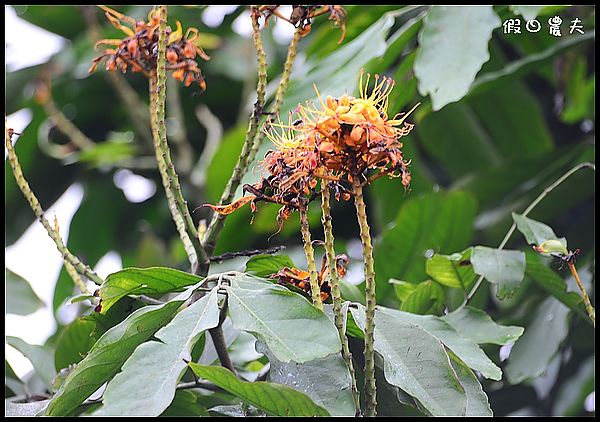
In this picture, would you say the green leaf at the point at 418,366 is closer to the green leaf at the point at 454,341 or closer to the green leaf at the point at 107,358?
the green leaf at the point at 454,341

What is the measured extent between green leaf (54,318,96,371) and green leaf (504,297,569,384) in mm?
504

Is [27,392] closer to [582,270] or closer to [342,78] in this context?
[342,78]

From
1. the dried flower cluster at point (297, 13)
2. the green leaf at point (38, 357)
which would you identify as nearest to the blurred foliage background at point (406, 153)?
the dried flower cluster at point (297, 13)

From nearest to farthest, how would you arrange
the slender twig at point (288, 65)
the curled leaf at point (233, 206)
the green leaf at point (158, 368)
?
the green leaf at point (158, 368)
the curled leaf at point (233, 206)
the slender twig at point (288, 65)

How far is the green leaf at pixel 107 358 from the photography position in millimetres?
615

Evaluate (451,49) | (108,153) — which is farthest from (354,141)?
(108,153)

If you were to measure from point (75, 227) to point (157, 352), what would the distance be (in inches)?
52.6

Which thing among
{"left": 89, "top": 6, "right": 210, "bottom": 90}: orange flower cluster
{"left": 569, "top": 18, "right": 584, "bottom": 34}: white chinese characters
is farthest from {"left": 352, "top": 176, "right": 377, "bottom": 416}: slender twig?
{"left": 569, "top": 18, "right": 584, "bottom": 34}: white chinese characters

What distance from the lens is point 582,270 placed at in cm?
120

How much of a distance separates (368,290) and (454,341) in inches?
6.4

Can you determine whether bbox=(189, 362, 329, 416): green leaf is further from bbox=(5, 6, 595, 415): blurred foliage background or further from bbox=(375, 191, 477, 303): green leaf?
bbox=(375, 191, 477, 303): green leaf

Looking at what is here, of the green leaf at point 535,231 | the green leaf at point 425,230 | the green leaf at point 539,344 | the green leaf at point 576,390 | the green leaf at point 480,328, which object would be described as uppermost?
the green leaf at point 535,231

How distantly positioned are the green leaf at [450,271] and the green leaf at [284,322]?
0.32 metres

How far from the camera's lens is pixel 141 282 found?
0.68 metres
